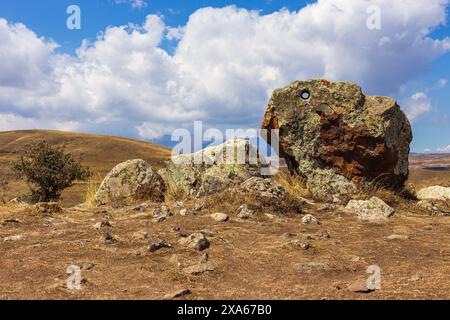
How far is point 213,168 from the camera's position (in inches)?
504

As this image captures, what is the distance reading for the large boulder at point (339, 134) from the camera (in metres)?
11.8

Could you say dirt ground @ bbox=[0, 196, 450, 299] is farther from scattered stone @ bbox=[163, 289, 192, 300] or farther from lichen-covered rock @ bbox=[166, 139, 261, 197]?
lichen-covered rock @ bbox=[166, 139, 261, 197]

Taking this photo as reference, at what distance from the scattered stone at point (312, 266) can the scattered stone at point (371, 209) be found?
378 centimetres

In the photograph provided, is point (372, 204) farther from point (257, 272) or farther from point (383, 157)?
point (257, 272)

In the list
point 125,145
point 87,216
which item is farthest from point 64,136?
point 87,216

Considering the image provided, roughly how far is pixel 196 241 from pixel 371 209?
15.8ft

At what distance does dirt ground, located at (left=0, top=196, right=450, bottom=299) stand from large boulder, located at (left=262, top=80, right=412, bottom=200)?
222cm

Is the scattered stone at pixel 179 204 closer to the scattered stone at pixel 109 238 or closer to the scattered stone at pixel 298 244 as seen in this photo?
the scattered stone at pixel 109 238

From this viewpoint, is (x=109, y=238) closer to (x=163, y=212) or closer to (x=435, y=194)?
(x=163, y=212)

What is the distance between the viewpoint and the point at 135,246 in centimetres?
735

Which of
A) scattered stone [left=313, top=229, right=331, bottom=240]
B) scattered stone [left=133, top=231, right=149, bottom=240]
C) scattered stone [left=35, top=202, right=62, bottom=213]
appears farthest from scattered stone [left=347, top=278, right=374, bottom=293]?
scattered stone [left=35, top=202, right=62, bottom=213]

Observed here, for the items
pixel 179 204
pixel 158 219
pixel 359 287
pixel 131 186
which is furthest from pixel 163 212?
pixel 359 287

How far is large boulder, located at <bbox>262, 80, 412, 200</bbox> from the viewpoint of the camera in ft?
38.7
